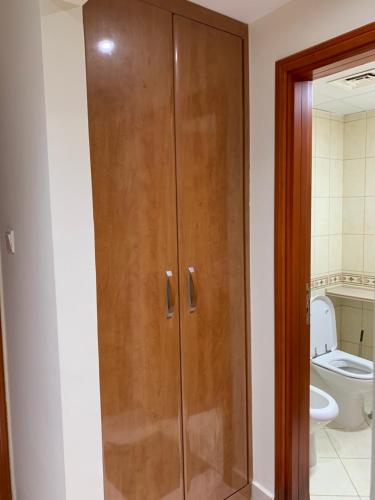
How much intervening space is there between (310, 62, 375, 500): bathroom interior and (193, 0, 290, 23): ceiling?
863mm

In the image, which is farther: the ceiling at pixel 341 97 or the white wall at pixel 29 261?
the ceiling at pixel 341 97

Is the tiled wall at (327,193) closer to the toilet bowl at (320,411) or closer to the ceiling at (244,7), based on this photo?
the toilet bowl at (320,411)

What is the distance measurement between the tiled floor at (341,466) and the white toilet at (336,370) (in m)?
0.14

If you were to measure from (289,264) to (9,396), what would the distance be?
57.0 inches

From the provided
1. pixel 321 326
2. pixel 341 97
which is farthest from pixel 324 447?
pixel 341 97

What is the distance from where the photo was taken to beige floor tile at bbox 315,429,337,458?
2434 mm

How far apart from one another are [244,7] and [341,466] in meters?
2.49

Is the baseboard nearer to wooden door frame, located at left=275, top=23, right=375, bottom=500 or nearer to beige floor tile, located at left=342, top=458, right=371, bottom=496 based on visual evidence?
wooden door frame, located at left=275, top=23, right=375, bottom=500

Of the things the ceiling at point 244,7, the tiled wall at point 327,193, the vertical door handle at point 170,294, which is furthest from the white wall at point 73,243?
the tiled wall at point 327,193

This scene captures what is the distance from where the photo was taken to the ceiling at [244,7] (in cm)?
154

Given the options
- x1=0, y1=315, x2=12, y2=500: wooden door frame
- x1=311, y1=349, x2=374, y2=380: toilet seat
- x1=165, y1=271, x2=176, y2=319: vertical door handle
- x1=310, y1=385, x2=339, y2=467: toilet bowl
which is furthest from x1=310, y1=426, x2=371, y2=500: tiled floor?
x1=0, y1=315, x2=12, y2=500: wooden door frame

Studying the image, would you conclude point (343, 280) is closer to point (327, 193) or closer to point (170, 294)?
point (327, 193)

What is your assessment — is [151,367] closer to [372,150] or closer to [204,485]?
[204,485]

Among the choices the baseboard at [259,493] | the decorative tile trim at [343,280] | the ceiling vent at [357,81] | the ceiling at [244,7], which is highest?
the ceiling at [244,7]
